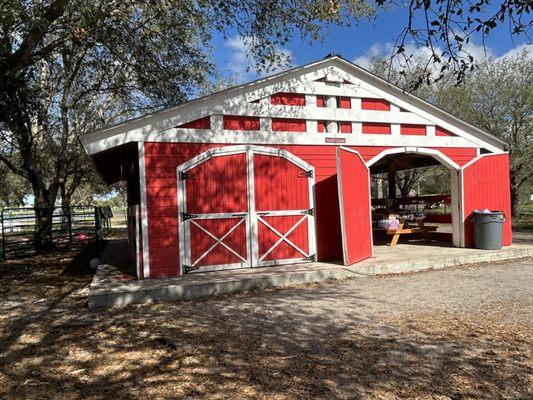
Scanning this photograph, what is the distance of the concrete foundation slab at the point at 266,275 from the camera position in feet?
22.5

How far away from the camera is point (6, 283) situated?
9.11m

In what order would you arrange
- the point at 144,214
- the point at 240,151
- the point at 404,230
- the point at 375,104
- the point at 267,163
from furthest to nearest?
1. the point at 404,230
2. the point at 375,104
3. the point at 267,163
4. the point at 240,151
5. the point at 144,214

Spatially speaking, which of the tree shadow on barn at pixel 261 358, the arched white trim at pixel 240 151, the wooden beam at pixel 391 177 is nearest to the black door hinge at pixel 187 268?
the arched white trim at pixel 240 151

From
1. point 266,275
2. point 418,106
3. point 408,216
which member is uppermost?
point 418,106

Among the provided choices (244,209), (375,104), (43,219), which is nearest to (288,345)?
(244,209)

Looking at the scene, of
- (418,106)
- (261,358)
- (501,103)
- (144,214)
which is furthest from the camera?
(501,103)

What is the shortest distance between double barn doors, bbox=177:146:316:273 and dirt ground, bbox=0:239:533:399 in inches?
56.7

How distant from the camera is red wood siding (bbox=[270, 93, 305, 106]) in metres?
8.77

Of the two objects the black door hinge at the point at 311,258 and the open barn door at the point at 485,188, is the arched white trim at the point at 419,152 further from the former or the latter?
the black door hinge at the point at 311,258

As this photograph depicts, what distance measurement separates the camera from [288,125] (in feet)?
29.2

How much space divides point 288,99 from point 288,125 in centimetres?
53

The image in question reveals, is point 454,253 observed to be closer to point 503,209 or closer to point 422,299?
point 503,209

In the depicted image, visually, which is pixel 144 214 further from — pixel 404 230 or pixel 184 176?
pixel 404 230

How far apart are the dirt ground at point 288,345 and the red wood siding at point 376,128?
11.9ft
